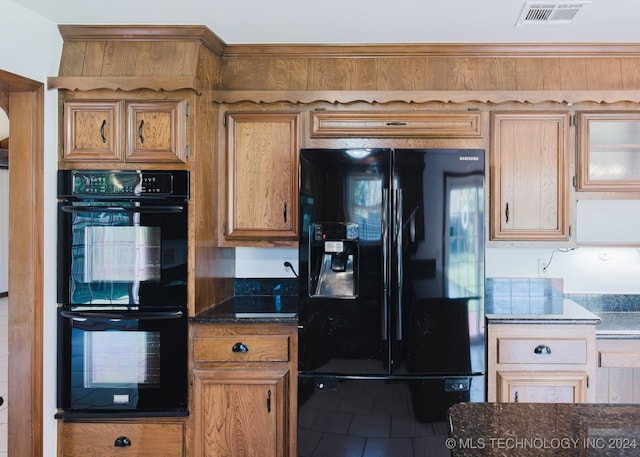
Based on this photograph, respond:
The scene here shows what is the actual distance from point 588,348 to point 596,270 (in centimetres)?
80

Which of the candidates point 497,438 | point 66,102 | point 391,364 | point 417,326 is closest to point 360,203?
point 417,326

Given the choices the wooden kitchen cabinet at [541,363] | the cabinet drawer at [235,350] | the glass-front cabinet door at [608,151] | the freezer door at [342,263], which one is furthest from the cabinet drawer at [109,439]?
the glass-front cabinet door at [608,151]

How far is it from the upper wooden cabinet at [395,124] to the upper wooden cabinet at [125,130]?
2.48ft

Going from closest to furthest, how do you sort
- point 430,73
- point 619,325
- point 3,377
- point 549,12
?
point 549,12
point 619,325
point 430,73
point 3,377

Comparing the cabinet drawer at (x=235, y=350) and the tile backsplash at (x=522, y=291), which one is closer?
the cabinet drawer at (x=235, y=350)

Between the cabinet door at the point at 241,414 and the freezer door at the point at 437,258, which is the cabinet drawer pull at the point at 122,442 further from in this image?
the freezer door at the point at 437,258

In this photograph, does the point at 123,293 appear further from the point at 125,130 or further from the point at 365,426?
the point at 365,426

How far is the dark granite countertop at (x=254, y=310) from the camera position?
2.39m

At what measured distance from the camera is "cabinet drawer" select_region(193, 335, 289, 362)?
2395mm

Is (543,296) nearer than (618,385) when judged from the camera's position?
No

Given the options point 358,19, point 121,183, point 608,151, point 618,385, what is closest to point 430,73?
point 358,19

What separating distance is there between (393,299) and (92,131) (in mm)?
1763

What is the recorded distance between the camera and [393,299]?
2.32 m

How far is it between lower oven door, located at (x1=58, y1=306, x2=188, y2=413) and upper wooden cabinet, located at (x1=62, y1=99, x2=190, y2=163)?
0.79 metres
